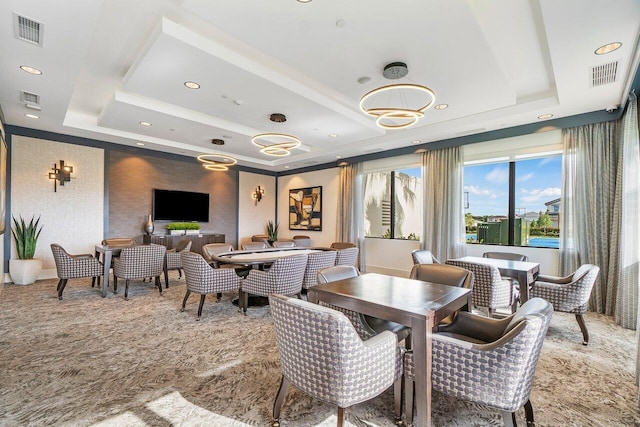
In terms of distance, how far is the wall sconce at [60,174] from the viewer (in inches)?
235

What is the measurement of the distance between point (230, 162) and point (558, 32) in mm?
6321

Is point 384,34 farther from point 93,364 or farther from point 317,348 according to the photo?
point 93,364

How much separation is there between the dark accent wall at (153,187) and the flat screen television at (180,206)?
137 mm

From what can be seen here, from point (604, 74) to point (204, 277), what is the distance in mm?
5211

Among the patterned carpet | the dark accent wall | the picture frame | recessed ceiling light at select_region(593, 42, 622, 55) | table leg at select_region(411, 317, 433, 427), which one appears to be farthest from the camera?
the picture frame

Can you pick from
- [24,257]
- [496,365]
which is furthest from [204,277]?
[24,257]

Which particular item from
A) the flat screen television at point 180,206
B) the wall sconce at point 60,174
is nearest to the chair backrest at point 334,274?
the flat screen television at point 180,206

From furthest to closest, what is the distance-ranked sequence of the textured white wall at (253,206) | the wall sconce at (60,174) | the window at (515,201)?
1. the textured white wall at (253,206)
2. the wall sconce at (60,174)
3. the window at (515,201)

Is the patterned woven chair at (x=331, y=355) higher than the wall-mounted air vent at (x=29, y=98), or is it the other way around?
the wall-mounted air vent at (x=29, y=98)

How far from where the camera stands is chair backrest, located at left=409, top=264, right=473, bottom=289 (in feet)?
9.04

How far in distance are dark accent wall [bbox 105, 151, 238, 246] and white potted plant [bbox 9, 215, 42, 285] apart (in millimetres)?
1256

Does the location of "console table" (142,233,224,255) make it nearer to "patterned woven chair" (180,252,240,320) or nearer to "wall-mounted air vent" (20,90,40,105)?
"wall-mounted air vent" (20,90,40,105)

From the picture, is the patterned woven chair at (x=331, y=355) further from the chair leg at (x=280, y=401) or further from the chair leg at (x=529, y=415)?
the chair leg at (x=529, y=415)

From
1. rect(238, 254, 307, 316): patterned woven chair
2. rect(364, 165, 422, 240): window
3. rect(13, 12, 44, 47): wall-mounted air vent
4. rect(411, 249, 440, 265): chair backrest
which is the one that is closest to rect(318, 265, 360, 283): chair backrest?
rect(238, 254, 307, 316): patterned woven chair
